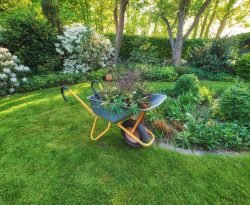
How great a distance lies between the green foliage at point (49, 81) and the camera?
18.5ft

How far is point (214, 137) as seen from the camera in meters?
2.95

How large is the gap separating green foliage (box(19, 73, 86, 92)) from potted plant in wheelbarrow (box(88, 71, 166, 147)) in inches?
144

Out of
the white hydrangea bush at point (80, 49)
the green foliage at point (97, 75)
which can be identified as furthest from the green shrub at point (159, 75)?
the white hydrangea bush at point (80, 49)

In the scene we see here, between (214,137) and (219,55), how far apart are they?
644cm

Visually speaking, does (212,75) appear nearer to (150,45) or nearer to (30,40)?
(150,45)

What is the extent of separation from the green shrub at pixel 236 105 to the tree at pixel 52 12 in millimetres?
6510

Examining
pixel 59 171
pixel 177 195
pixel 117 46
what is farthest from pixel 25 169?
pixel 117 46

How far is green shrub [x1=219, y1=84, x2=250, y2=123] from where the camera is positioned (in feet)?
11.1

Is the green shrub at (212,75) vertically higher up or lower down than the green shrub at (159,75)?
lower down

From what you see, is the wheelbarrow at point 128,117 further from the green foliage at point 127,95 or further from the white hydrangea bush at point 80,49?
the white hydrangea bush at point 80,49

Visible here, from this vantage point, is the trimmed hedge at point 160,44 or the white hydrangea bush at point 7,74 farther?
the trimmed hedge at point 160,44

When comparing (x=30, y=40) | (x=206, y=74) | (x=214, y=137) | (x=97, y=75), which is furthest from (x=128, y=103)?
(x=206, y=74)

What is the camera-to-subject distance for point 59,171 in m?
2.37

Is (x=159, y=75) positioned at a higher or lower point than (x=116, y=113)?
lower
